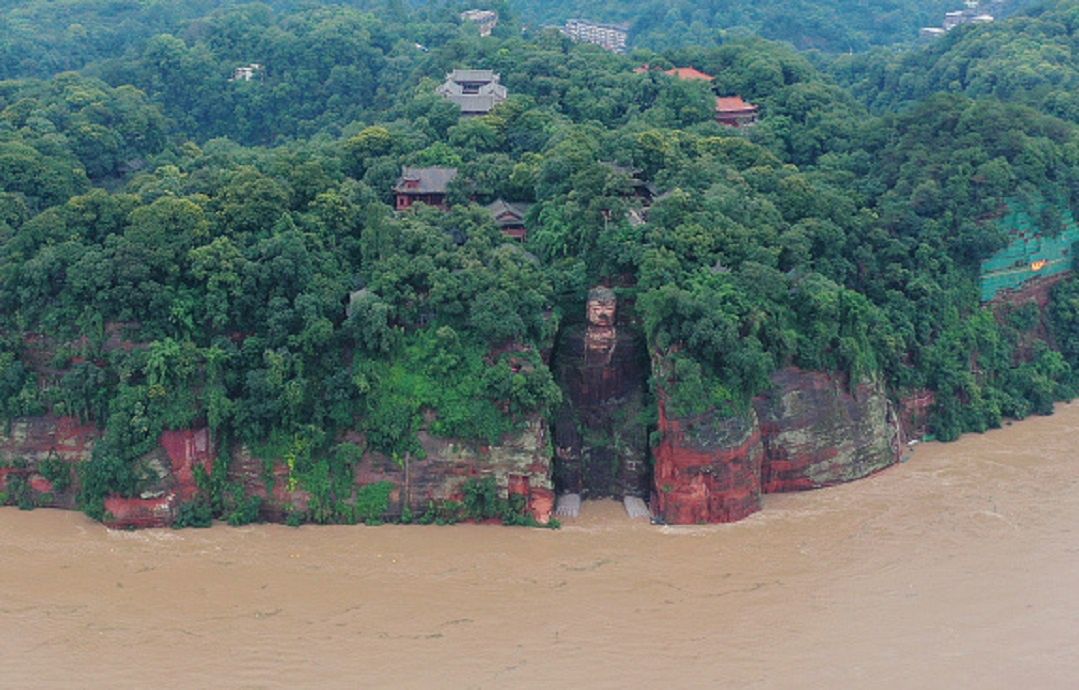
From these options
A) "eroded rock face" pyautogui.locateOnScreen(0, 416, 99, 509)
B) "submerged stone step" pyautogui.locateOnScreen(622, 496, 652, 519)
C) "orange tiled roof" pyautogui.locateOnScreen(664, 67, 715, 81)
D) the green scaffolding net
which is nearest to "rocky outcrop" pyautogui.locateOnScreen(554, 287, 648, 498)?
"submerged stone step" pyautogui.locateOnScreen(622, 496, 652, 519)

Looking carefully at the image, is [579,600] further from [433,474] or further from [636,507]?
[433,474]

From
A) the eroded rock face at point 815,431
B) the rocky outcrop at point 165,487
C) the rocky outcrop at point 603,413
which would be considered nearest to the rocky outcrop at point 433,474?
the rocky outcrop at point 165,487

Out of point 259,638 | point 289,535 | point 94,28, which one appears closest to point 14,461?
point 289,535

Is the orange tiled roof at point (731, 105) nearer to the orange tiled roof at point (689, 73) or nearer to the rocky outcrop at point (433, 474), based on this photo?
the orange tiled roof at point (689, 73)

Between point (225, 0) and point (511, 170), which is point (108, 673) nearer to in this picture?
point (511, 170)

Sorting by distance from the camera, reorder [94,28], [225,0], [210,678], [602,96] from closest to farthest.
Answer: [210,678], [602,96], [94,28], [225,0]

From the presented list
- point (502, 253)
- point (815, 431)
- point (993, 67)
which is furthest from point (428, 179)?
point (993, 67)
